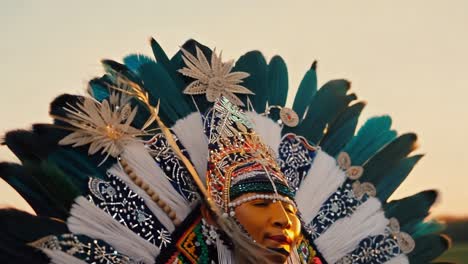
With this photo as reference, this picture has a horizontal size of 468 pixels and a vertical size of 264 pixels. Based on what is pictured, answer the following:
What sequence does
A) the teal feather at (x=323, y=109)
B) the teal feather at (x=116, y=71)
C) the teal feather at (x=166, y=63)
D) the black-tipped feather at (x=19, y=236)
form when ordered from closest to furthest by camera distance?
1. the black-tipped feather at (x=19, y=236)
2. the teal feather at (x=116, y=71)
3. the teal feather at (x=166, y=63)
4. the teal feather at (x=323, y=109)

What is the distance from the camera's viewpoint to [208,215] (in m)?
5.05

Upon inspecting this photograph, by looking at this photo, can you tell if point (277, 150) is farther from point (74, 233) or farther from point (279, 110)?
point (74, 233)

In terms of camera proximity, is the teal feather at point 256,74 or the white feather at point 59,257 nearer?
the white feather at point 59,257

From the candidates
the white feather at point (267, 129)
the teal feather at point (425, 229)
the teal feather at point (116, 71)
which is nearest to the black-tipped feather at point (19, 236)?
the teal feather at point (116, 71)

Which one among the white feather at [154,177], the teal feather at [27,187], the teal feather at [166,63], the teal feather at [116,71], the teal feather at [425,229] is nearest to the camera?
the teal feather at [27,187]

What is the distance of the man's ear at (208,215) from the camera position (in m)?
5.02

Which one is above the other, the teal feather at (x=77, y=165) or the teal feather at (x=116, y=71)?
the teal feather at (x=116, y=71)

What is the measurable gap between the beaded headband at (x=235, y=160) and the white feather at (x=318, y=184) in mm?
469

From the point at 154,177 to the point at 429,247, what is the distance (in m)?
2.00

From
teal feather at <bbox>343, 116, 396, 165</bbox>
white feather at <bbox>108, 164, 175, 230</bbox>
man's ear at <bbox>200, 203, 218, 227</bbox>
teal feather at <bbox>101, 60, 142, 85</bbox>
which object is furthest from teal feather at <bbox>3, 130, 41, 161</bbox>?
teal feather at <bbox>343, 116, 396, 165</bbox>

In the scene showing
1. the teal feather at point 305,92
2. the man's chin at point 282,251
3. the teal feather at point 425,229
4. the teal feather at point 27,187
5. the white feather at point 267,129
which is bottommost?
the teal feather at point 425,229

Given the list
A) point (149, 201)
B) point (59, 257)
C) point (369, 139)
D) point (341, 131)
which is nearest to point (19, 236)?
point (59, 257)

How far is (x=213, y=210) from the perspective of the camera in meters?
4.96

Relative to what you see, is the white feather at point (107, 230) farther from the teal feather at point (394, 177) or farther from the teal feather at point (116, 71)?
the teal feather at point (394, 177)
